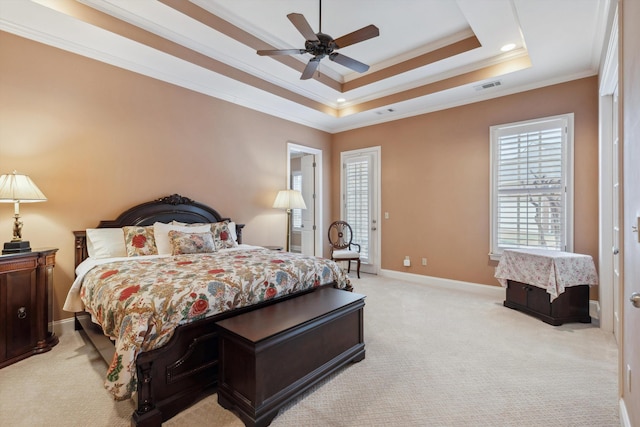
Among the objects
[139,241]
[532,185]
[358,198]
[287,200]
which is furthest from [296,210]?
[532,185]

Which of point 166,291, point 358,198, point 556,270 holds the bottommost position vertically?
point 556,270

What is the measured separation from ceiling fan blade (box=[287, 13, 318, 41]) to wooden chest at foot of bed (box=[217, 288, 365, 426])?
2.24 metres

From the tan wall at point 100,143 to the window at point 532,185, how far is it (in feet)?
12.1

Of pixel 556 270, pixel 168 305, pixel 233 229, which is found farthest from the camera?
pixel 233 229

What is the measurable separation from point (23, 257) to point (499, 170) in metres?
5.36

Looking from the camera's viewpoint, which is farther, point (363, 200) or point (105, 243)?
point (363, 200)

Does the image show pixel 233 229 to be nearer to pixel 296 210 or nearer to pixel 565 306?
pixel 296 210

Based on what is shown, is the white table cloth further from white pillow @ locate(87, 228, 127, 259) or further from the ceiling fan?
white pillow @ locate(87, 228, 127, 259)

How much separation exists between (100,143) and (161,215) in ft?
3.27

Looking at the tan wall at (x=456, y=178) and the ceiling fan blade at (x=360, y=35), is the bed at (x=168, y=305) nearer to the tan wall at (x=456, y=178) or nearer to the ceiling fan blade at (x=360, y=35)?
the ceiling fan blade at (x=360, y=35)

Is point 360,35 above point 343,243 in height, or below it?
above

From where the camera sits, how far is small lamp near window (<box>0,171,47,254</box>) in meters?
2.50

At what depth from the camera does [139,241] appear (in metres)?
3.27

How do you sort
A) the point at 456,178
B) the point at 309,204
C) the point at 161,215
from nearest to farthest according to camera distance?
1. the point at 161,215
2. the point at 456,178
3. the point at 309,204
